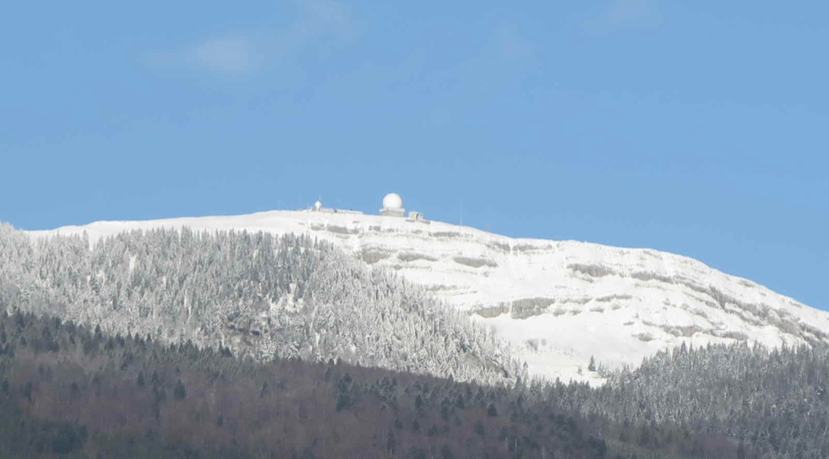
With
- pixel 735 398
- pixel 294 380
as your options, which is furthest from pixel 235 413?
pixel 735 398

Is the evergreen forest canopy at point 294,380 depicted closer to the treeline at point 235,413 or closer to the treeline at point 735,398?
the treeline at point 235,413

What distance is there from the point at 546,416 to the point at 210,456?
38.3 metres

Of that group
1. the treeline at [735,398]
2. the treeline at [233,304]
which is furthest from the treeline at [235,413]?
the treeline at [233,304]

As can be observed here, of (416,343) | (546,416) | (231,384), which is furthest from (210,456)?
(416,343)

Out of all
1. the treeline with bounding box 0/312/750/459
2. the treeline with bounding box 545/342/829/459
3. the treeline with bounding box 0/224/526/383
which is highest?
the treeline with bounding box 0/224/526/383

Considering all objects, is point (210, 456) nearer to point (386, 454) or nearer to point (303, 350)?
point (386, 454)

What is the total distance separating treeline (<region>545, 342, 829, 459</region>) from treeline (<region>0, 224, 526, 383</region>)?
2237 centimetres

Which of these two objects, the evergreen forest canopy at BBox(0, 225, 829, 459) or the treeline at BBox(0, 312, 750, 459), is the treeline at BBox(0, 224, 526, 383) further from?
the treeline at BBox(0, 312, 750, 459)

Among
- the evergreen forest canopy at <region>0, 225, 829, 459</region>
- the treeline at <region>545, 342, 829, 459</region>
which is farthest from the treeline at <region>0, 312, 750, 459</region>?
A: the treeline at <region>545, 342, 829, 459</region>

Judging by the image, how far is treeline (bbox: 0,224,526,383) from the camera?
172 m

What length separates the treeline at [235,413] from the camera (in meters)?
73.1

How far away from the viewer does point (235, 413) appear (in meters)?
83.1

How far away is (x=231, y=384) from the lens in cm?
9075

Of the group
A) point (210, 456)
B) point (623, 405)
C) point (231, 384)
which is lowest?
point (210, 456)
